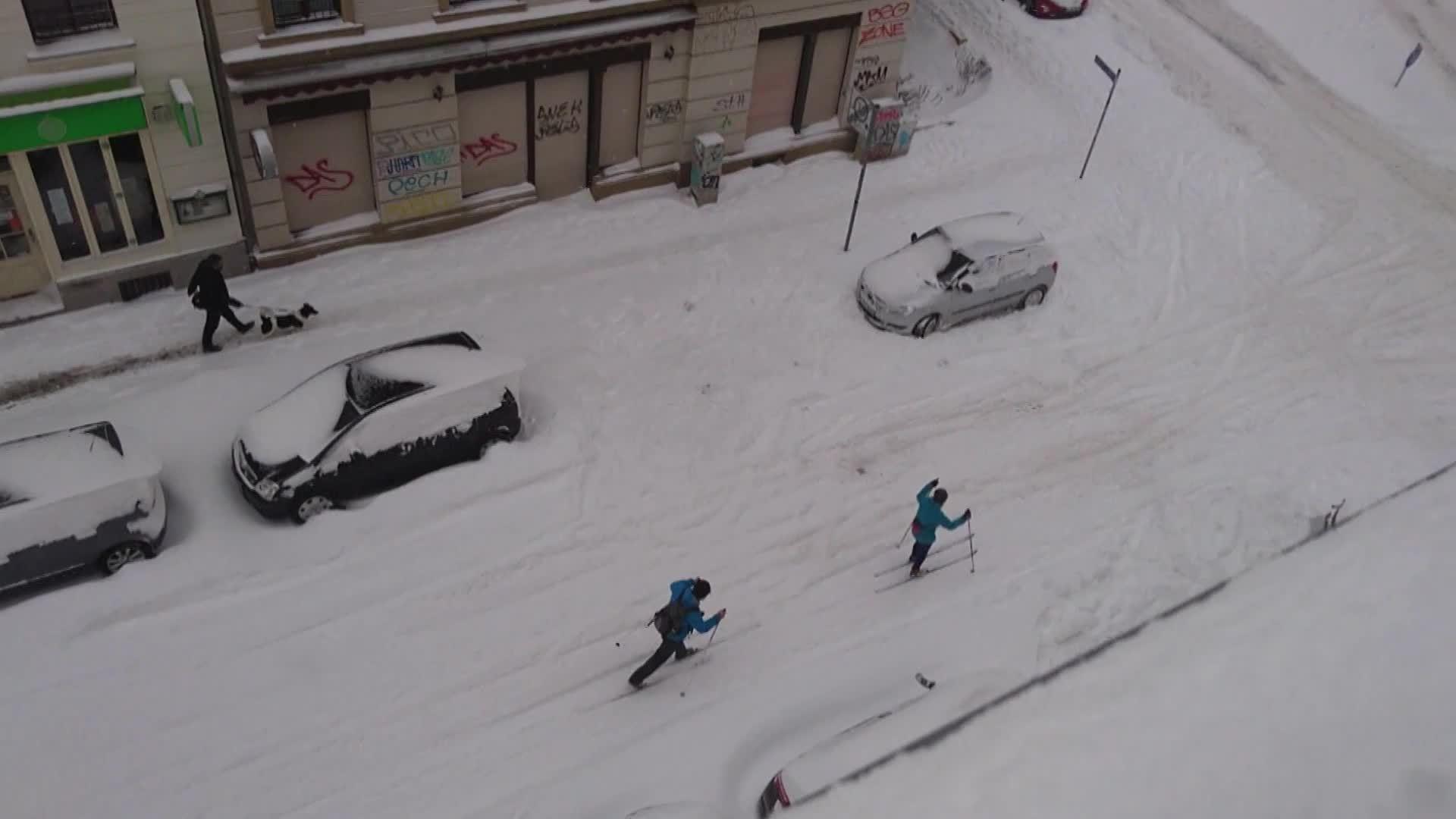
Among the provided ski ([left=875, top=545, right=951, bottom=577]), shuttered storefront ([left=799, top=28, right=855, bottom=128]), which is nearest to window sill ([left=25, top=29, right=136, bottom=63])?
shuttered storefront ([left=799, top=28, right=855, bottom=128])

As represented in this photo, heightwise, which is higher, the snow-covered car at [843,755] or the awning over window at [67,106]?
the awning over window at [67,106]

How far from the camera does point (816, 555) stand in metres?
14.3

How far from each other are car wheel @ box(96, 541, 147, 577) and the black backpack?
6547 millimetres

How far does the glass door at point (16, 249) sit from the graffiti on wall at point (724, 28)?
35.8 ft

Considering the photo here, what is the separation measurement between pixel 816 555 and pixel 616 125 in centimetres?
942

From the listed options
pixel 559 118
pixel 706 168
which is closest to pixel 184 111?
pixel 559 118

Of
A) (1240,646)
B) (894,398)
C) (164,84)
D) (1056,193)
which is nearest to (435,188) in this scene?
(164,84)

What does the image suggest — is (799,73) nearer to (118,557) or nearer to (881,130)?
(881,130)

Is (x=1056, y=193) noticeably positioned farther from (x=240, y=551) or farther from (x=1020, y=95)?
(x=240, y=551)

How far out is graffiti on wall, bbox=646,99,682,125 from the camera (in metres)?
19.2

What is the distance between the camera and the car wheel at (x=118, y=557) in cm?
1258

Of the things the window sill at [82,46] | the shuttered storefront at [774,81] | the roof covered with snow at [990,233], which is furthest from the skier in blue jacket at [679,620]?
the shuttered storefront at [774,81]

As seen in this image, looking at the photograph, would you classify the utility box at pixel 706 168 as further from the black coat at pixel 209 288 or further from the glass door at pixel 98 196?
the glass door at pixel 98 196

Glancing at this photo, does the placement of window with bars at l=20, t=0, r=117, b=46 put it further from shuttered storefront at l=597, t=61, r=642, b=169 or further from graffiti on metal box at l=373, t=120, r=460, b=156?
shuttered storefront at l=597, t=61, r=642, b=169
